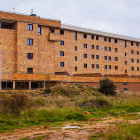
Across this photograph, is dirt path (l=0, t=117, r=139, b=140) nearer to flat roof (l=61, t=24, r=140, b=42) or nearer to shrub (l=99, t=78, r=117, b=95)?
shrub (l=99, t=78, r=117, b=95)

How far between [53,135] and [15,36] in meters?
32.0

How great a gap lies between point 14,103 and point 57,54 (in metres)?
31.2

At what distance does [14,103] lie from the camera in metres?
14.3

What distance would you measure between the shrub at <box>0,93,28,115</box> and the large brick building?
16.3 metres

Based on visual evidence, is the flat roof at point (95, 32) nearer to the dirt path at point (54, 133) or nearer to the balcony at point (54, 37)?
the balcony at point (54, 37)

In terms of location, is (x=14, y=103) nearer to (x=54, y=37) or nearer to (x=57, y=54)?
(x=54, y=37)

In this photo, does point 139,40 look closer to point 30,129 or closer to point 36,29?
point 36,29

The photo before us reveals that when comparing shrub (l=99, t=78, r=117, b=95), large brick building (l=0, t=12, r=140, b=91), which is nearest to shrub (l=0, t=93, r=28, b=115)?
large brick building (l=0, t=12, r=140, b=91)

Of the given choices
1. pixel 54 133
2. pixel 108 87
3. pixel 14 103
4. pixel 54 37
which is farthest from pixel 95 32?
pixel 54 133

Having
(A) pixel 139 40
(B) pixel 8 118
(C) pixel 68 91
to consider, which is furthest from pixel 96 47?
(B) pixel 8 118

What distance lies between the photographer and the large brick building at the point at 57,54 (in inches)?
1491

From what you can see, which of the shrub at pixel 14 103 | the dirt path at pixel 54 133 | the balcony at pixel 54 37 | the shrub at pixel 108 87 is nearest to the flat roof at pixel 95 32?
the balcony at pixel 54 37

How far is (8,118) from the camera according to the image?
13.0m

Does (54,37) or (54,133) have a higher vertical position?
(54,37)
